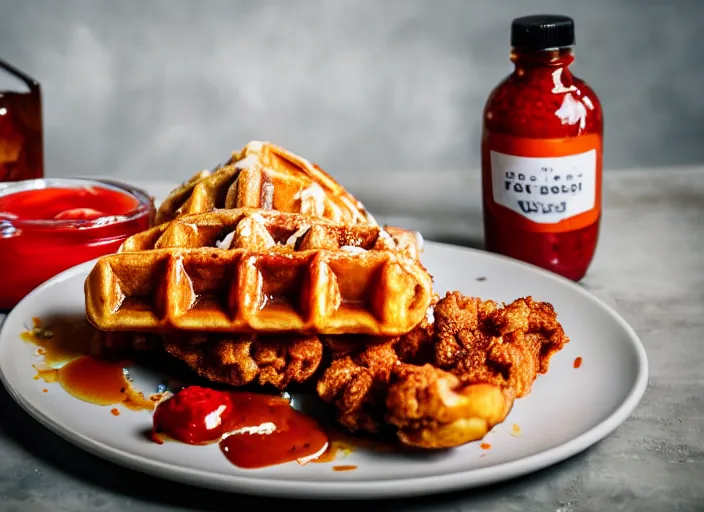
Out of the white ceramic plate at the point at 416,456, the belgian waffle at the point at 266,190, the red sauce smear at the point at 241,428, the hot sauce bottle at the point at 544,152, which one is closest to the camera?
the white ceramic plate at the point at 416,456

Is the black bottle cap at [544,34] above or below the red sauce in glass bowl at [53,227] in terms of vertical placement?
above

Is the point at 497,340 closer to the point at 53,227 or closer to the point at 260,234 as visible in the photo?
the point at 260,234

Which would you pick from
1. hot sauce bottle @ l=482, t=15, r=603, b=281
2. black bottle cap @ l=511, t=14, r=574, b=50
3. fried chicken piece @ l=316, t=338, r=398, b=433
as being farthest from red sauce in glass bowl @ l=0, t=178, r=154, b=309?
black bottle cap @ l=511, t=14, r=574, b=50

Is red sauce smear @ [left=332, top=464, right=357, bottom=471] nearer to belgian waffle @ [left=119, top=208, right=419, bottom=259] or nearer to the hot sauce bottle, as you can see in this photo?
belgian waffle @ [left=119, top=208, right=419, bottom=259]

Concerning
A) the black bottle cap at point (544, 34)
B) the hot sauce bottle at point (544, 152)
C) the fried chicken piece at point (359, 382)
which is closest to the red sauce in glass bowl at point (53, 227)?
the fried chicken piece at point (359, 382)

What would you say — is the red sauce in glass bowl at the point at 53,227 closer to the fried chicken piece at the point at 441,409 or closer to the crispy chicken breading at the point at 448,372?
the crispy chicken breading at the point at 448,372

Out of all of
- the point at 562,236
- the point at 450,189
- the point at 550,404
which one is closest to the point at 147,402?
the point at 550,404
